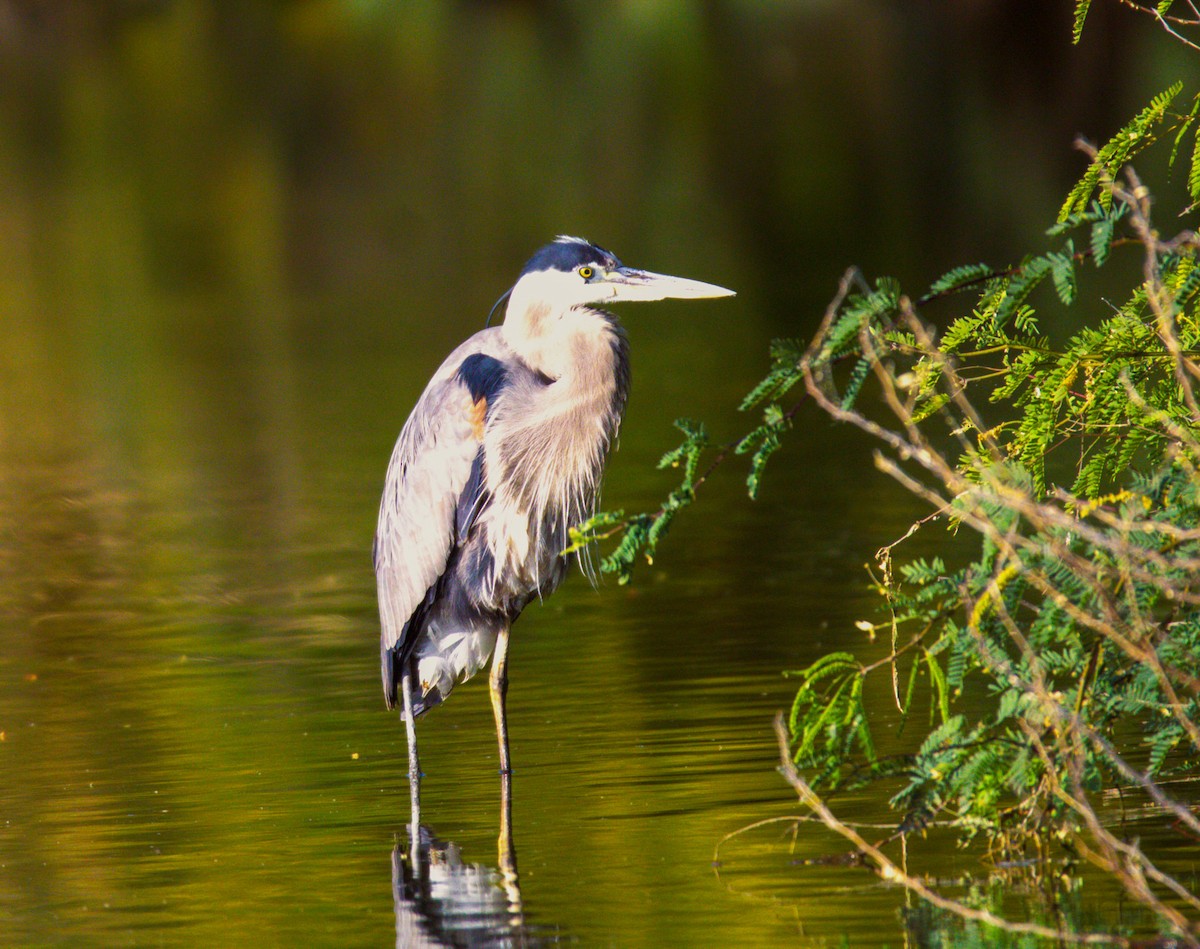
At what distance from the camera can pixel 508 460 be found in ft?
25.0

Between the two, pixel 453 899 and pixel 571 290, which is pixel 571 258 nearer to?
pixel 571 290

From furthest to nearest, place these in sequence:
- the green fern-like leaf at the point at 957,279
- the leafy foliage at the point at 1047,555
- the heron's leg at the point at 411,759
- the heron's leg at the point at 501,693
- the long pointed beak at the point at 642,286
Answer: the long pointed beak at the point at 642,286 → the heron's leg at the point at 501,693 → the heron's leg at the point at 411,759 → the green fern-like leaf at the point at 957,279 → the leafy foliage at the point at 1047,555

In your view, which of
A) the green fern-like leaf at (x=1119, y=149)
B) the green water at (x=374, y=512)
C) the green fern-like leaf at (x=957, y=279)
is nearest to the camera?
the green fern-like leaf at (x=957, y=279)

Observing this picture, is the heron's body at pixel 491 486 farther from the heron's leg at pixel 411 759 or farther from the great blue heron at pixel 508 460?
the heron's leg at pixel 411 759

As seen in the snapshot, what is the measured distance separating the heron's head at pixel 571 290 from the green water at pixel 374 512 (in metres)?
1.40

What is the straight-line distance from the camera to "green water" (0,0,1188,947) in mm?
5949

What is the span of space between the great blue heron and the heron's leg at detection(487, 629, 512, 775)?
0.01 m

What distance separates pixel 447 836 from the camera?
21.0ft

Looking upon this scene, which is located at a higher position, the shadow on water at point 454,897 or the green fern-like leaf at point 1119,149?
the green fern-like leaf at point 1119,149

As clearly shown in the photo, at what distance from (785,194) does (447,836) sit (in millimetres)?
26769

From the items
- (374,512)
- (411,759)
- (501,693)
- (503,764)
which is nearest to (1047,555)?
(503,764)

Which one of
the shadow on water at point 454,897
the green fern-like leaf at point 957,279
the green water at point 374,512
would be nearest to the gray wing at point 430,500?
the green water at point 374,512

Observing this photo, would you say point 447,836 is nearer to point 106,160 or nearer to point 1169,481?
point 1169,481

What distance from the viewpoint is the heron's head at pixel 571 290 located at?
7504 millimetres
